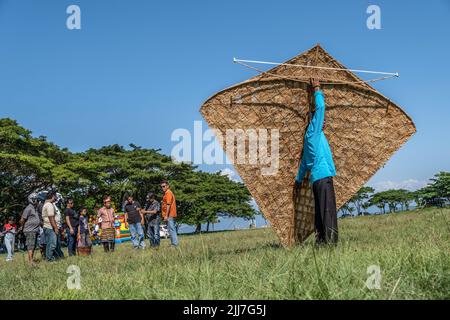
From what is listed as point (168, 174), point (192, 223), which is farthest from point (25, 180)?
point (192, 223)

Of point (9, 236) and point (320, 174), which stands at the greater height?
point (320, 174)

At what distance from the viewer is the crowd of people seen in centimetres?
1167

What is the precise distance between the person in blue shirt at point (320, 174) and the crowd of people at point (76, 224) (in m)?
6.19

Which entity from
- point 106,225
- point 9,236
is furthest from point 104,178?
point 106,225

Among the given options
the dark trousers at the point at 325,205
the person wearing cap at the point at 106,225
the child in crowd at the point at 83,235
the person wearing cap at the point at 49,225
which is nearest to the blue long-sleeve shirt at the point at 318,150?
the dark trousers at the point at 325,205

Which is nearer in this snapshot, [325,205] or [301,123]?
[325,205]

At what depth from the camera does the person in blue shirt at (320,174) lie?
21.6 ft

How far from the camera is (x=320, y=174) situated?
665 cm

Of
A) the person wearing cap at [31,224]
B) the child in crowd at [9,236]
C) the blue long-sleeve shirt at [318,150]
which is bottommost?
the child in crowd at [9,236]

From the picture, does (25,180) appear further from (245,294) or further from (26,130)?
(245,294)

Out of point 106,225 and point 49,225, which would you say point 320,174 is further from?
point 106,225

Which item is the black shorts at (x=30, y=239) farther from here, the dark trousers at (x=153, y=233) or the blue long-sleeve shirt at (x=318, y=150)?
the blue long-sleeve shirt at (x=318, y=150)

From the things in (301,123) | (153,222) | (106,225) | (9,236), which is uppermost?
(301,123)

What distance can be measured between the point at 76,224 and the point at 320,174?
11446 millimetres
